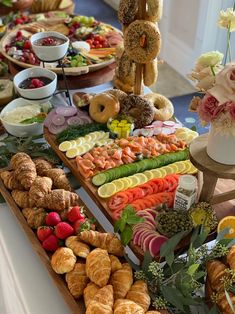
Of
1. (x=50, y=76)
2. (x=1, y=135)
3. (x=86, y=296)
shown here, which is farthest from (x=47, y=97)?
(x=86, y=296)

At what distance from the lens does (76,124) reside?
5.99 feet

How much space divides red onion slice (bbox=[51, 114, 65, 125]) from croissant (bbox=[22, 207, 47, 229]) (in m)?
0.50

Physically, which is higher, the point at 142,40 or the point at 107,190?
the point at 142,40

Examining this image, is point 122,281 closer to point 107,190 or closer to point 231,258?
point 231,258

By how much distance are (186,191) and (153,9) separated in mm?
772

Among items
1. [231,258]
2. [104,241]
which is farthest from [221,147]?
[104,241]

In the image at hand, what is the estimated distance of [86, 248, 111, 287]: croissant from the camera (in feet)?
3.74

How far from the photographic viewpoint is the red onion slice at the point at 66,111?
1844 mm

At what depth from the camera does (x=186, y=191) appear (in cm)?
132

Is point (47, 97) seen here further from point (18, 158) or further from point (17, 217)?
point (17, 217)

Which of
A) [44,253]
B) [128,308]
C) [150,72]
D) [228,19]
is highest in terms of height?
[228,19]

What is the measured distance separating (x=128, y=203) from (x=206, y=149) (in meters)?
0.32

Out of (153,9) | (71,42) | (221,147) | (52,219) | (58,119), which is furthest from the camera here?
(71,42)

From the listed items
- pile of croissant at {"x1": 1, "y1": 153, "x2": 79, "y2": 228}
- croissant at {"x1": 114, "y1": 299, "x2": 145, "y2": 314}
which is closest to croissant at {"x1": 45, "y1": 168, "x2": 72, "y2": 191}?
pile of croissant at {"x1": 1, "y1": 153, "x2": 79, "y2": 228}
